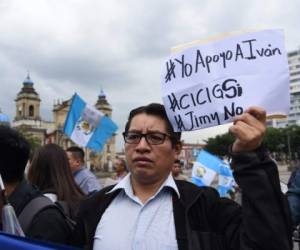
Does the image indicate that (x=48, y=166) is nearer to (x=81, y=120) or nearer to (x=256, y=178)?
(x=256, y=178)

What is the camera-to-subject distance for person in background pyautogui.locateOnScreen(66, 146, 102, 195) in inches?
235

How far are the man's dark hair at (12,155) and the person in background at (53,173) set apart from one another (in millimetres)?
1316

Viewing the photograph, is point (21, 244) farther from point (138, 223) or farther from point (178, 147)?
point (178, 147)

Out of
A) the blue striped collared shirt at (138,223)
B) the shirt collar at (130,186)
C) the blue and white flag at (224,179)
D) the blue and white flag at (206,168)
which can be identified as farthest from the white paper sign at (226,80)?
the blue and white flag at (224,179)

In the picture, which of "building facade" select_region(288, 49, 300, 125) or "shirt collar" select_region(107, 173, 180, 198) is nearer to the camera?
"shirt collar" select_region(107, 173, 180, 198)

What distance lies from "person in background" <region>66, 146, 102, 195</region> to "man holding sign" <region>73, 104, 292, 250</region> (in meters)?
3.70

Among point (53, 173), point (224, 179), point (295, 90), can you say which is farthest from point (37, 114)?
point (53, 173)

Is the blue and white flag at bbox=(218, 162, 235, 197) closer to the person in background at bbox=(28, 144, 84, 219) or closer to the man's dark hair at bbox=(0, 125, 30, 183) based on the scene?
the person in background at bbox=(28, 144, 84, 219)

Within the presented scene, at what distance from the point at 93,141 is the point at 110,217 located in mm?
7628

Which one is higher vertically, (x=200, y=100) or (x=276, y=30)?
(x=276, y=30)

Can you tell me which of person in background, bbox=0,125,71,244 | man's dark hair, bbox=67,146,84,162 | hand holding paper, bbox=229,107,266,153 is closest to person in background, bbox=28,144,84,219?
person in background, bbox=0,125,71,244

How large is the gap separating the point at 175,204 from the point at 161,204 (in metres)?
0.08

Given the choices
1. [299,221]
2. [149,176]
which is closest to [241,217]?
[149,176]

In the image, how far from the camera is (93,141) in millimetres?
9680
